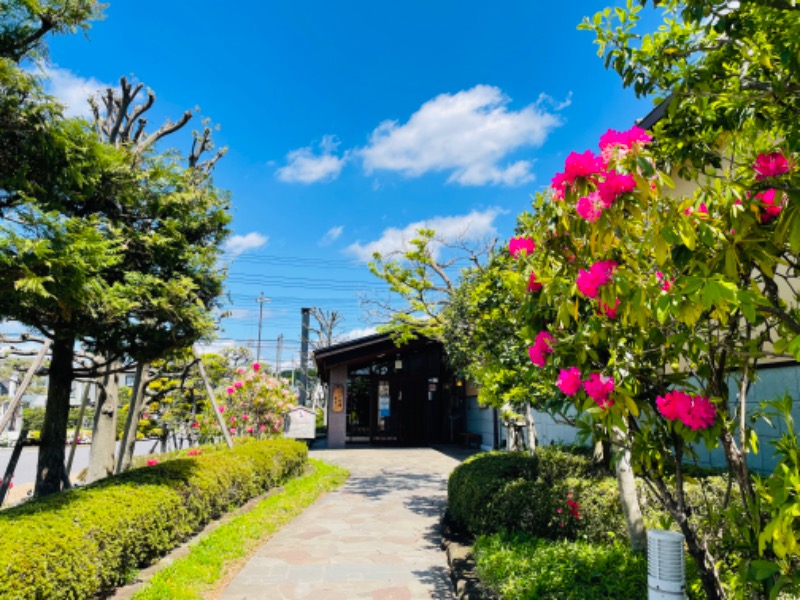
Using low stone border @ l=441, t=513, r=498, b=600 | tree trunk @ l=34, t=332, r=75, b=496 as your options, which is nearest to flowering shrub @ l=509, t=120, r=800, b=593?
low stone border @ l=441, t=513, r=498, b=600

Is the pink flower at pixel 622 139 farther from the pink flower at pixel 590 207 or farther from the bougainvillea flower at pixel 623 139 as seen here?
the pink flower at pixel 590 207

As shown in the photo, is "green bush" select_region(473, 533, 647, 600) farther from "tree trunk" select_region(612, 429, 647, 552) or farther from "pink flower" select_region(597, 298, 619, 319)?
"pink flower" select_region(597, 298, 619, 319)

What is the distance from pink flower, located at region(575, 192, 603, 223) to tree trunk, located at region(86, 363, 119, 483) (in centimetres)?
794

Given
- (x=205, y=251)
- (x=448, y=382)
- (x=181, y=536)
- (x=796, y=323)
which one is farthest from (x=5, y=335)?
(x=448, y=382)

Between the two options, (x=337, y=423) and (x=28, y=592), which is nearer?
(x=28, y=592)

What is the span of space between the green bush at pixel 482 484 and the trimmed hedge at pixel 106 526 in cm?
326

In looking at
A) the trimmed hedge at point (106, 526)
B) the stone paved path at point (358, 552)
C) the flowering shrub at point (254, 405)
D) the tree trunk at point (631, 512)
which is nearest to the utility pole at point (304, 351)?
the flowering shrub at point (254, 405)

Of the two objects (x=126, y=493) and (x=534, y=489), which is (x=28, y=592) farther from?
(x=534, y=489)

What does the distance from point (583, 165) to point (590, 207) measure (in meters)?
0.18

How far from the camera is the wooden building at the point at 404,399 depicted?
19.0 m

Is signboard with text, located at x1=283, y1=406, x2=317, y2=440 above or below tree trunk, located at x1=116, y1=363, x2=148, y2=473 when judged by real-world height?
below

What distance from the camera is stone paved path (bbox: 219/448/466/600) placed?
15.2 feet

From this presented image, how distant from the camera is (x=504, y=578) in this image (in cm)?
390

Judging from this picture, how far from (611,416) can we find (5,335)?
7821 millimetres
